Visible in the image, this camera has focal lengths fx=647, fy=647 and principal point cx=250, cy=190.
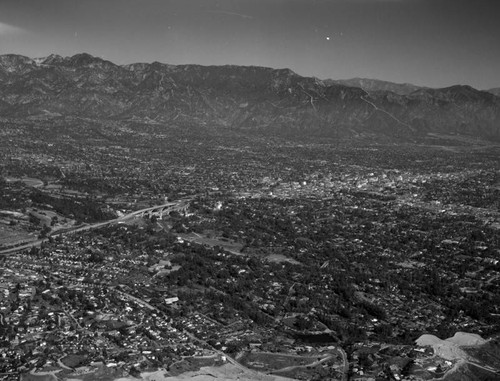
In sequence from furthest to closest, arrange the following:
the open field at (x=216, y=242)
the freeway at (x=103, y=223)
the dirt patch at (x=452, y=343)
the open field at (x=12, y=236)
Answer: the open field at (x=216, y=242), the open field at (x=12, y=236), the freeway at (x=103, y=223), the dirt patch at (x=452, y=343)

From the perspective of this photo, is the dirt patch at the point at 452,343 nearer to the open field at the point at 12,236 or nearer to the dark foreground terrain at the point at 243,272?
the dark foreground terrain at the point at 243,272

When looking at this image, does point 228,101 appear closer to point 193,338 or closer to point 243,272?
point 243,272

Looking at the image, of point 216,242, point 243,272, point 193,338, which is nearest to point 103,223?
point 216,242

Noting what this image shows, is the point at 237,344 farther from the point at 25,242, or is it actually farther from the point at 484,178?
the point at 484,178

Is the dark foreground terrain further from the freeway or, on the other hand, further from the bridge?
the bridge

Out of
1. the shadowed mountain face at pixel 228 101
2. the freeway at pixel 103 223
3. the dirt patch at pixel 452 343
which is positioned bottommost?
the freeway at pixel 103 223

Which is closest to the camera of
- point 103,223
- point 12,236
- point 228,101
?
point 12,236

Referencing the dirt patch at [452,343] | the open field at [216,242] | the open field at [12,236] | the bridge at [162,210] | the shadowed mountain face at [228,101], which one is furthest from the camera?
the shadowed mountain face at [228,101]

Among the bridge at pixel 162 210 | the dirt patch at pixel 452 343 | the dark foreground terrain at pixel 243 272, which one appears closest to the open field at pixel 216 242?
the dark foreground terrain at pixel 243 272

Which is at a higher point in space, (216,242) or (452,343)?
(452,343)
